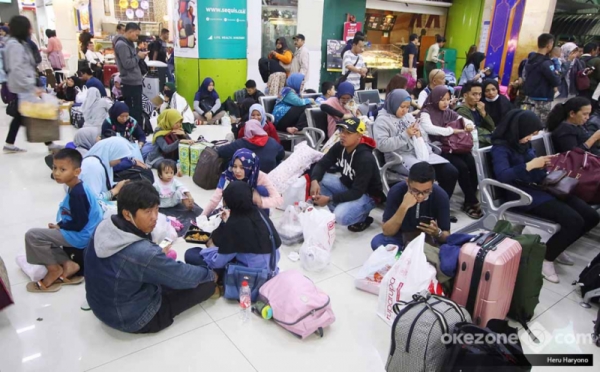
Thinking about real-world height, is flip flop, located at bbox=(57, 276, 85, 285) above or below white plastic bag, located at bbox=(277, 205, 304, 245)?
below

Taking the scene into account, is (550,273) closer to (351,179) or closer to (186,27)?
(351,179)

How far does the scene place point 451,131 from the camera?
15.9ft

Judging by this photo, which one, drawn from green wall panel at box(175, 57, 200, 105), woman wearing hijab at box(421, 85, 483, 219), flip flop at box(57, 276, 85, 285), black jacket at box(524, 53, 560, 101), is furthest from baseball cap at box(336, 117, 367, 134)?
green wall panel at box(175, 57, 200, 105)

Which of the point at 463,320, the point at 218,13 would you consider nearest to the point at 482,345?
the point at 463,320

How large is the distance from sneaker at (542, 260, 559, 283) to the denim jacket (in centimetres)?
287

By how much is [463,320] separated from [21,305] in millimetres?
2862

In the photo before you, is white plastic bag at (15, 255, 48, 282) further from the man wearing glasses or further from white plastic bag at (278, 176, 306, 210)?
the man wearing glasses

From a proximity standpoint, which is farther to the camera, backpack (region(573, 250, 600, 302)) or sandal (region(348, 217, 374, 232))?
sandal (region(348, 217, 374, 232))

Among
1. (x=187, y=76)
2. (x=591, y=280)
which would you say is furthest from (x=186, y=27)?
(x=591, y=280)

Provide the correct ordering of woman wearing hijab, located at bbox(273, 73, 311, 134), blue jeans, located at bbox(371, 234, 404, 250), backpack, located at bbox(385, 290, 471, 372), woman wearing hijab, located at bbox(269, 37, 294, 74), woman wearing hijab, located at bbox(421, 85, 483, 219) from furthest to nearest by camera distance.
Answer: woman wearing hijab, located at bbox(269, 37, 294, 74) → woman wearing hijab, located at bbox(273, 73, 311, 134) → woman wearing hijab, located at bbox(421, 85, 483, 219) → blue jeans, located at bbox(371, 234, 404, 250) → backpack, located at bbox(385, 290, 471, 372)

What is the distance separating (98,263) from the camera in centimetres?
248

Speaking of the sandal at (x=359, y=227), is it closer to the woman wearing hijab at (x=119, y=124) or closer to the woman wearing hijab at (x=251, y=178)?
the woman wearing hijab at (x=251, y=178)

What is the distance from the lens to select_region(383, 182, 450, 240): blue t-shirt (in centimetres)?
325

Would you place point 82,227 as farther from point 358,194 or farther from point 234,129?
point 234,129
